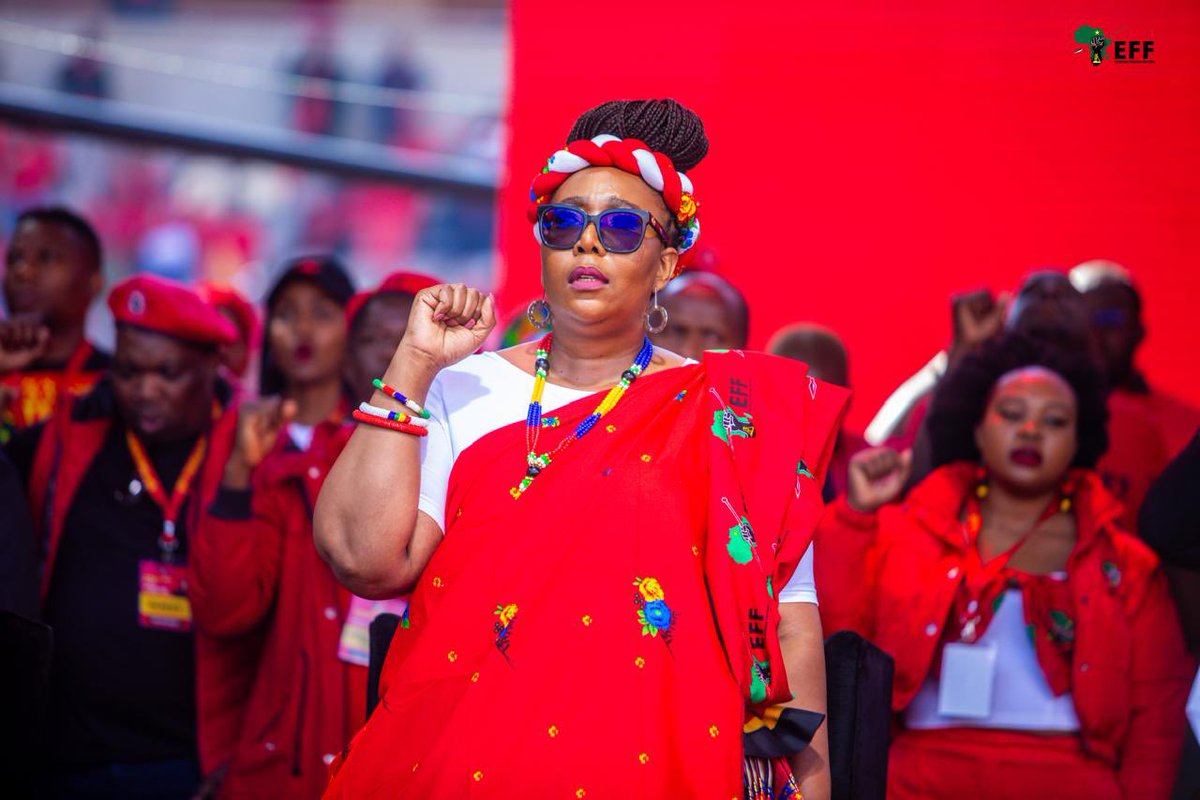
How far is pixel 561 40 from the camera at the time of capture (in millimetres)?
6371

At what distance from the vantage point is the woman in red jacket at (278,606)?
13.3ft

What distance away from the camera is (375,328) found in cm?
466

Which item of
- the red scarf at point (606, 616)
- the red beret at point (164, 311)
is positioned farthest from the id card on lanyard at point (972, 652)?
the red beret at point (164, 311)

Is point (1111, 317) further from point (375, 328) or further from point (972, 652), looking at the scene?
point (375, 328)

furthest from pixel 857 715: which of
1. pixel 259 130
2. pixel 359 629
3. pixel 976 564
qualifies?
pixel 259 130

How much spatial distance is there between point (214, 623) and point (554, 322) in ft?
5.94

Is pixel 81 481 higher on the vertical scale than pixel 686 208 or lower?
lower

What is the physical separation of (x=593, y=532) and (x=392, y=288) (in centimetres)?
234

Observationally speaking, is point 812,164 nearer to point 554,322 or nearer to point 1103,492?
point 1103,492

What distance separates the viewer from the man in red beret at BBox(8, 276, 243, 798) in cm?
425

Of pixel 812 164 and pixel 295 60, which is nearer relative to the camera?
pixel 812 164

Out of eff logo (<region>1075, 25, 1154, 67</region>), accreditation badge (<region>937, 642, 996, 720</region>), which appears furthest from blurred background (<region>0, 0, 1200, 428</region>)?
accreditation badge (<region>937, 642, 996, 720</region>)

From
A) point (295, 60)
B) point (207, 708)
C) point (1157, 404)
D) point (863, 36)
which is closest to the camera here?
point (207, 708)

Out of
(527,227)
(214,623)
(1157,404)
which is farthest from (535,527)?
(527,227)
